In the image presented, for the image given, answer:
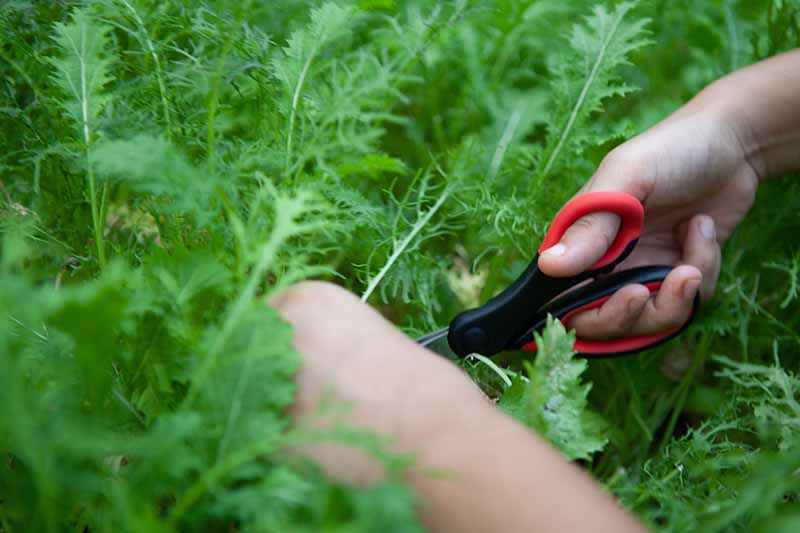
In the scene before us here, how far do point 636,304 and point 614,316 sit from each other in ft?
Result: 0.13

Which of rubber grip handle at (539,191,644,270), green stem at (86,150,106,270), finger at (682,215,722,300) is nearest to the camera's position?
green stem at (86,150,106,270)

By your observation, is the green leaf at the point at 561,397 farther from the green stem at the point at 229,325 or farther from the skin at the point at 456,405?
the green stem at the point at 229,325

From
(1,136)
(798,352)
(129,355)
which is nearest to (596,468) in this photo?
(798,352)

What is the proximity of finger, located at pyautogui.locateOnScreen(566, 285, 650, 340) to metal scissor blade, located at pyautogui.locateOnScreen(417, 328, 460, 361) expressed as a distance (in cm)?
23

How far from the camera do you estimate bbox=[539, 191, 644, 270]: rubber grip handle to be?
1.02 m

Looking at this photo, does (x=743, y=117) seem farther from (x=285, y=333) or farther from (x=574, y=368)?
(x=285, y=333)

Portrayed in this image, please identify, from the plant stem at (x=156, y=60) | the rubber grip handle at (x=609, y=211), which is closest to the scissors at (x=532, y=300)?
the rubber grip handle at (x=609, y=211)

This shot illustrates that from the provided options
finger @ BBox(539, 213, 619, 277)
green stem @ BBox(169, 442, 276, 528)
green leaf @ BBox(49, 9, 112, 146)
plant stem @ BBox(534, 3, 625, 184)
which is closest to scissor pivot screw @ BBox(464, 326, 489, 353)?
finger @ BBox(539, 213, 619, 277)

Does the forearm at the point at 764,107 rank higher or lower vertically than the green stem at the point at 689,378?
higher

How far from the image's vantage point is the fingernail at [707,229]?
4.10ft

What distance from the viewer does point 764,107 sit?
130cm

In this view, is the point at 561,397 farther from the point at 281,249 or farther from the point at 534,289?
the point at 281,249

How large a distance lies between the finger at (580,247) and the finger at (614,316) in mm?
102

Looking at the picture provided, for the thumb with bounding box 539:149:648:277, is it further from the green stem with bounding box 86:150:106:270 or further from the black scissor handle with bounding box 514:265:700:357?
the green stem with bounding box 86:150:106:270
